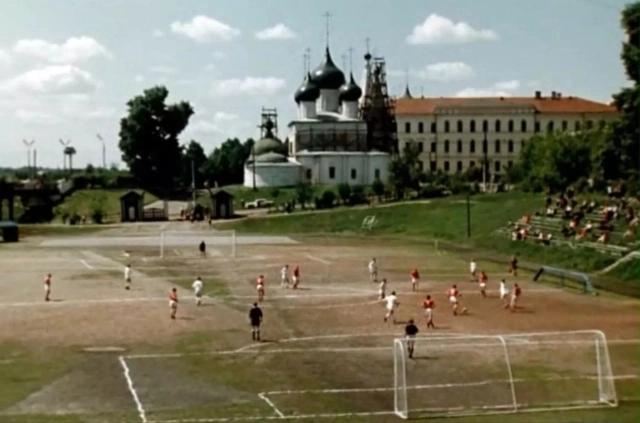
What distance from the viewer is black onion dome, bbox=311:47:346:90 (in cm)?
13738

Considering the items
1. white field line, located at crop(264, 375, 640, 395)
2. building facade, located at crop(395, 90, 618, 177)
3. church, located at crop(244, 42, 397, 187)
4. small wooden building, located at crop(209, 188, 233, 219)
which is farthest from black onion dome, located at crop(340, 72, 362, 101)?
white field line, located at crop(264, 375, 640, 395)

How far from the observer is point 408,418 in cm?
2544

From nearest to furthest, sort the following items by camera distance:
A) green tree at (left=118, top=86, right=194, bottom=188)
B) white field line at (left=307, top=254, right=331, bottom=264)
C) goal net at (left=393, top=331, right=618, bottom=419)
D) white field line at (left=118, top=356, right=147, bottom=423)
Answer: white field line at (left=118, top=356, right=147, bottom=423) < goal net at (left=393, top=331, right=618, bottom=419) < white field line at (left=307, top=254, right=331, bottom=264) < green tree at (left=118, top=86, right=194, bottom=188)

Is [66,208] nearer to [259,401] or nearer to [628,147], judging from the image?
[628,147]

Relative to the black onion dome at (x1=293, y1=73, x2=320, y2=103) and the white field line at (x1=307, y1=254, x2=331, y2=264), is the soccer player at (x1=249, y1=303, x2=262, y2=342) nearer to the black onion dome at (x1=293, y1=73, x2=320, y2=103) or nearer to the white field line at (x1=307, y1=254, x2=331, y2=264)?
the white field line at (x1=307, y1=254, x2=331, y2=264)

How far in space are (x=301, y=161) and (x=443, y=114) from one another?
31.8 metres

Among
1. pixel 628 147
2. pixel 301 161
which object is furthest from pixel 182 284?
pixel 301 161

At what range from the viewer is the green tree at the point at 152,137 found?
128 meters

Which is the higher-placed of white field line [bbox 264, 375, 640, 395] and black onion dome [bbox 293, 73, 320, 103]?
black onion dome [bbox 293, 73, 320, 103]

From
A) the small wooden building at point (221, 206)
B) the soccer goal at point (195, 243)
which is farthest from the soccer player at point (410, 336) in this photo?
the small wooden building at point (221, 206)

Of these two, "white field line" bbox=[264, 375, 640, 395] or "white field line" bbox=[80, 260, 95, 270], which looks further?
"white field line" bbox=[80, 260, 95, 270]

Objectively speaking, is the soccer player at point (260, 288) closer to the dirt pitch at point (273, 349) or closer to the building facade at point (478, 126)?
the dirt pitch at point (273, 349)

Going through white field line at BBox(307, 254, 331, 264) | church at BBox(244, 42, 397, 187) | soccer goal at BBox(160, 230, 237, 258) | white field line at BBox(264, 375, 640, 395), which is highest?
church at BBox(244, 42, 397, 187)

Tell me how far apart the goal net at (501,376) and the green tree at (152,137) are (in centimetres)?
9639
